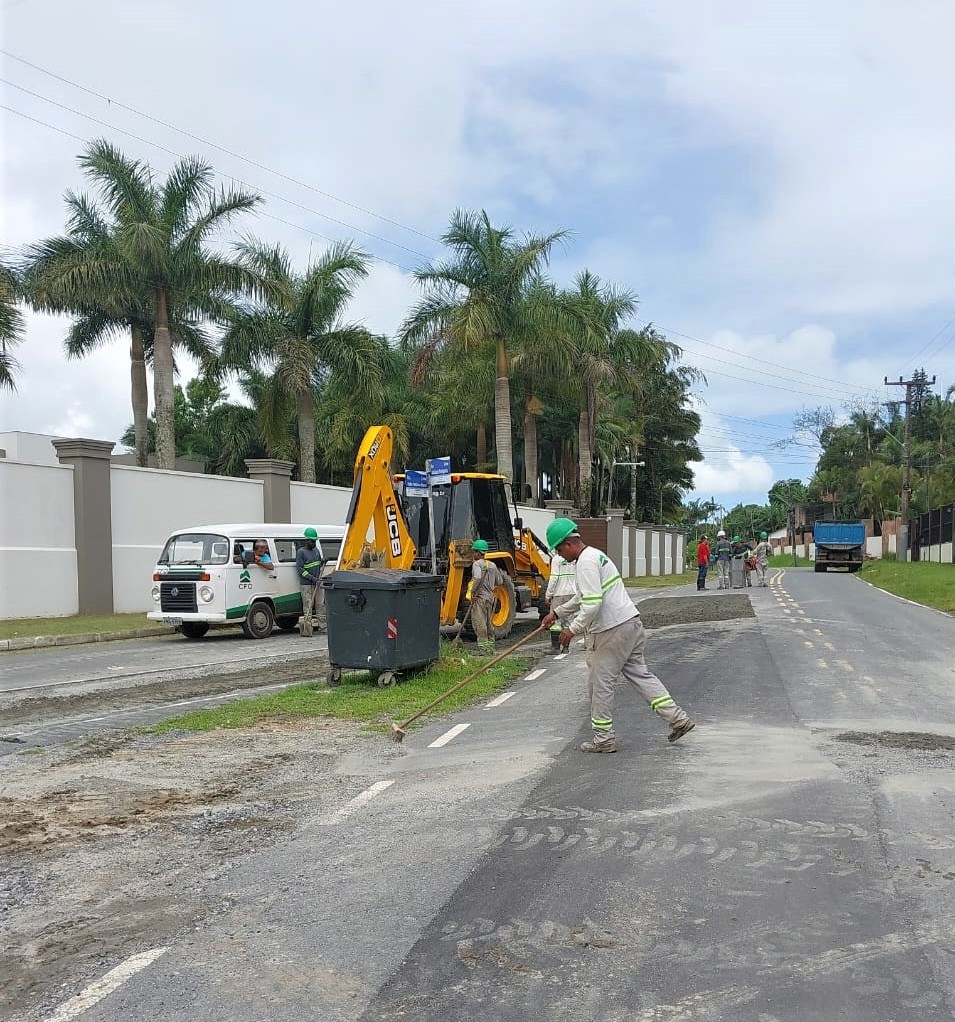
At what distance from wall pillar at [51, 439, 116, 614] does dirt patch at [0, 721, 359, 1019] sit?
14.4 metres

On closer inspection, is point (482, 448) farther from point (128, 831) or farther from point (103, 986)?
point (103, 986)

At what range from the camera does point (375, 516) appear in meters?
15.4

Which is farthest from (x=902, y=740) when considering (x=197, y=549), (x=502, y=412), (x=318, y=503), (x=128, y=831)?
(x=502, y=412)

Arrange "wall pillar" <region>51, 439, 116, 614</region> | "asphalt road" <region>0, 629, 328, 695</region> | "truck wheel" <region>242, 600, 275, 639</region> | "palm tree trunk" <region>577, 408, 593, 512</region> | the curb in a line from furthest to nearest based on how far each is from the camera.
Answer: "palm tree trunk" <region>577, 408, 593, 512</region> → "wall pillar" <region>51, 439, 116, 614</region> → "truck wheel" <region>242, 600, 275, 639</region> → the curb → "asphalt road" <region>0, 629, 328, 695</region>

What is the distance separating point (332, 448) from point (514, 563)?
30105 mm

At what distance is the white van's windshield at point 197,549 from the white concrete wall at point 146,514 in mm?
5205

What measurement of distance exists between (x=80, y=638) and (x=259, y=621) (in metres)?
3.20

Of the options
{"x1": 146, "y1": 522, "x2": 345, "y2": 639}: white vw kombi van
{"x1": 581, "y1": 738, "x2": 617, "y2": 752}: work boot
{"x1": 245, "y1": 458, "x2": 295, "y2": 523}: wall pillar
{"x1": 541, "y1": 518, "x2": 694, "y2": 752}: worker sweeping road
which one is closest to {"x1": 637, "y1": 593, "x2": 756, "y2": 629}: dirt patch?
{"x1": 146, "y1": 522, "x2": 345, "y2": 639}: white vw kombi van

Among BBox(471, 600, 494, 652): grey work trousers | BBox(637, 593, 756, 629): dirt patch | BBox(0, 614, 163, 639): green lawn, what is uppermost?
BBox(471, 600, 494, 652): grey work trousers

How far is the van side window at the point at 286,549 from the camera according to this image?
19375mm

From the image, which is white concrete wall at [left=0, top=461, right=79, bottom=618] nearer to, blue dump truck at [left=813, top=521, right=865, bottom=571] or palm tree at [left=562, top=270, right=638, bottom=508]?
palm tree at [left=562, top=270, right=638, bottom=508]

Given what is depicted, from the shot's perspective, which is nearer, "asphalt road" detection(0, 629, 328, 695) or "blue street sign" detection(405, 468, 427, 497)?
"asphalt road" detection(0, 629, 328, 695)

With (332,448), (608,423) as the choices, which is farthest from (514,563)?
(608,423)

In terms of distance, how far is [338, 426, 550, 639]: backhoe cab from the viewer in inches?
582
